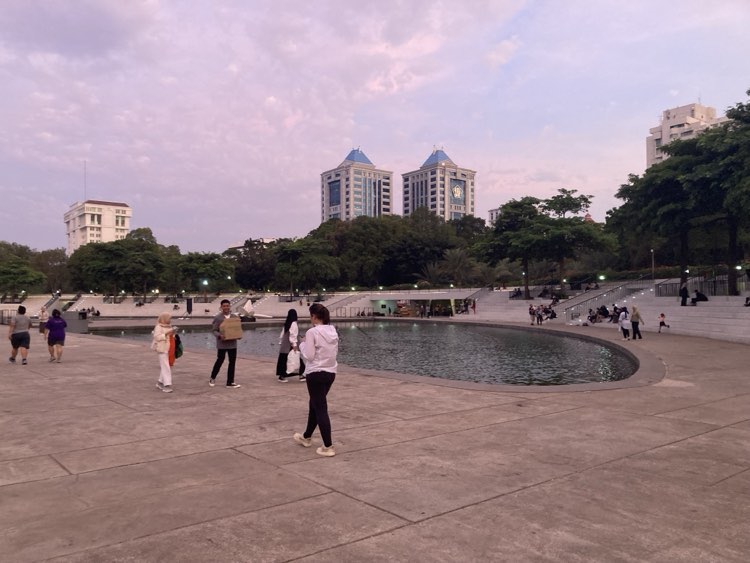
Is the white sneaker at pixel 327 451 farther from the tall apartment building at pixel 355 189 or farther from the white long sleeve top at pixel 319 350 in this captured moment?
the tall apartment building at pixel 355 189

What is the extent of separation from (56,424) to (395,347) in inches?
637

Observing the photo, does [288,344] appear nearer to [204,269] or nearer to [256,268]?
[204,269]

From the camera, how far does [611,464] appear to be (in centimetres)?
568

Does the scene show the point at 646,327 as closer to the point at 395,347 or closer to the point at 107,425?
the point at 395,347

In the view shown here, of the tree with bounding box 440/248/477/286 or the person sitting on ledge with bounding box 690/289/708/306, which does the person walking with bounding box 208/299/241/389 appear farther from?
the tree with bounding box 440/248/477/286

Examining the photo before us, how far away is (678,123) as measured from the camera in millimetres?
131750

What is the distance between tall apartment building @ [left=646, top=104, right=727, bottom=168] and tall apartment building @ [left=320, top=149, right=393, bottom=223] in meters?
84.8

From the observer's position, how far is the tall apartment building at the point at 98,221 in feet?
576

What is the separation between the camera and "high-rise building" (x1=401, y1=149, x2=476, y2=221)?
18975 cm

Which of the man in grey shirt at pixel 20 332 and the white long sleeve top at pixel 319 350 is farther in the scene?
the man in grey shirt at pixel 20 332

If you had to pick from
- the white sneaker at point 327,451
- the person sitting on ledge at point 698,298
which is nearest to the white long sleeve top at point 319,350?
the white sneaker at point 327,451

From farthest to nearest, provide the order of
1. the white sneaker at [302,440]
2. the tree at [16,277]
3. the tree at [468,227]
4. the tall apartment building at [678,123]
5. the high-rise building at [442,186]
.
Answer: the high-rise building at [442,186] < the tall apartment building at [678,123] < the tree at [468,227] < the tree at [16,277] < the white sneaker at [302,440]

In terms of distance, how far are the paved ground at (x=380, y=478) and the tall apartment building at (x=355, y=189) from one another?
567ft

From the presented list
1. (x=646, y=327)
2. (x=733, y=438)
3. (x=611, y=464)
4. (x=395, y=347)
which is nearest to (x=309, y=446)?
(x=611, y=464)
